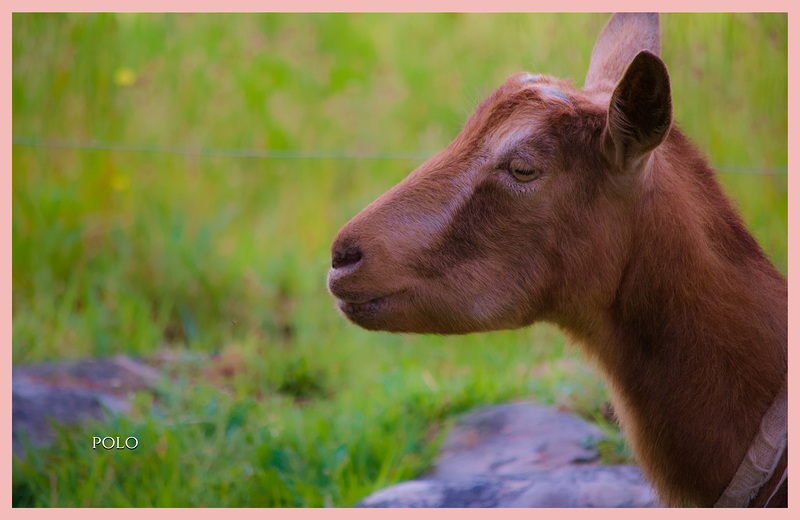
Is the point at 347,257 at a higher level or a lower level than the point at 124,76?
lower

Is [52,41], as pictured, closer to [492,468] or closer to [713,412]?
[492,468]

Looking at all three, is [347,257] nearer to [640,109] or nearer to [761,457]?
[640,109]

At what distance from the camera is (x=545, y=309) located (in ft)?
8.11

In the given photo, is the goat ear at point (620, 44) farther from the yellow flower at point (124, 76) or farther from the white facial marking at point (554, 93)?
the yellow flower at point (124, 76)

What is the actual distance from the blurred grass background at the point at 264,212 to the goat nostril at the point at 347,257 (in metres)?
1.02

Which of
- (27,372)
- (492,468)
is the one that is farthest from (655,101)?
(27,372)

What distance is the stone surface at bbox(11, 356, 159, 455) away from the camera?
3.89 m

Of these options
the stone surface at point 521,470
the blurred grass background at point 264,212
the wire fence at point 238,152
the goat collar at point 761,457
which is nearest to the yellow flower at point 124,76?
the blurred grass background at point 264,212

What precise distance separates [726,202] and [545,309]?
2.25 ft

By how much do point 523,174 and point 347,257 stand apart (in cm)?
58

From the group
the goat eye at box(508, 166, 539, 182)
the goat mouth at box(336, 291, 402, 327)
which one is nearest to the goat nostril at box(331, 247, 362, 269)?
the goat mouth at box(336, 291, 402, 327)

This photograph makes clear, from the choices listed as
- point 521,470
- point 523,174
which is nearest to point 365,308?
point 523,174

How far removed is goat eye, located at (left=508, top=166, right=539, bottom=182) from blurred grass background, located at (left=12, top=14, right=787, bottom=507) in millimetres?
772

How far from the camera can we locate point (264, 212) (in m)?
6.02
